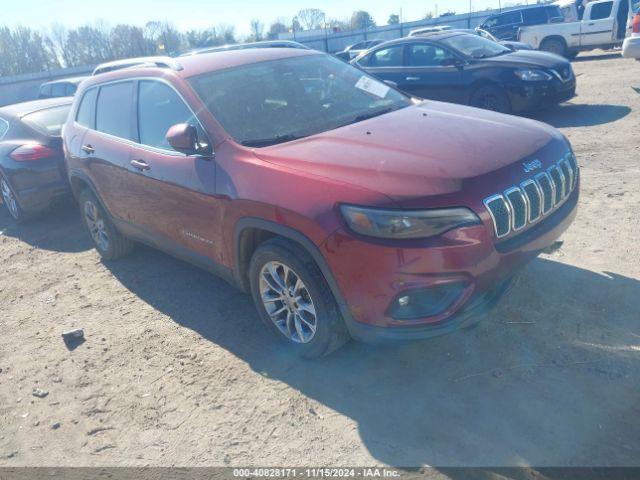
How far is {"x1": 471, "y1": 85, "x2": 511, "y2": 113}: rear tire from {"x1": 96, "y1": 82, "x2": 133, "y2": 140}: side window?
5.98 meters

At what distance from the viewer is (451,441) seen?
269 cm

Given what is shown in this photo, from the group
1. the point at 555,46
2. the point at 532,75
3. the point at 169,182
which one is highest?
the point at 169,182

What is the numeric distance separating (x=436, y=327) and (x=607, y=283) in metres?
1.72

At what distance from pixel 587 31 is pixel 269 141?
55.1 feet

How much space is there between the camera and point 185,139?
3.49 metres

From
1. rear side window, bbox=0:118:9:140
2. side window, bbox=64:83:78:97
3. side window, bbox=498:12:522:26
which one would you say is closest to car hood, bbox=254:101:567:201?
rear side window, bbox=0:118:9:140

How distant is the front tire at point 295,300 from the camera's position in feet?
10.2

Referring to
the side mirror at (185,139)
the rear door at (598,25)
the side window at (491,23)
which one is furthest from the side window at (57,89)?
the rear door at (598,25)

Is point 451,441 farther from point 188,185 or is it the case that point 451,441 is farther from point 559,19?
point 559,19

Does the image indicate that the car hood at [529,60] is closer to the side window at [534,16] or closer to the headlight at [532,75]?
the headlight at [532,75]

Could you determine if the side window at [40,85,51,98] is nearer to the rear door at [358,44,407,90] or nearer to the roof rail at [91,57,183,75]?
the rear door at [358,44,407,90]

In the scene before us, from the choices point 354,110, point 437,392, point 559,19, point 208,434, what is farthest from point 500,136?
point 559,19

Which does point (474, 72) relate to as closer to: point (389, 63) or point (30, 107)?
point (389, 63)

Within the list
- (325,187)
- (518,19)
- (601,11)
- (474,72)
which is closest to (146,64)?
(325,187)
